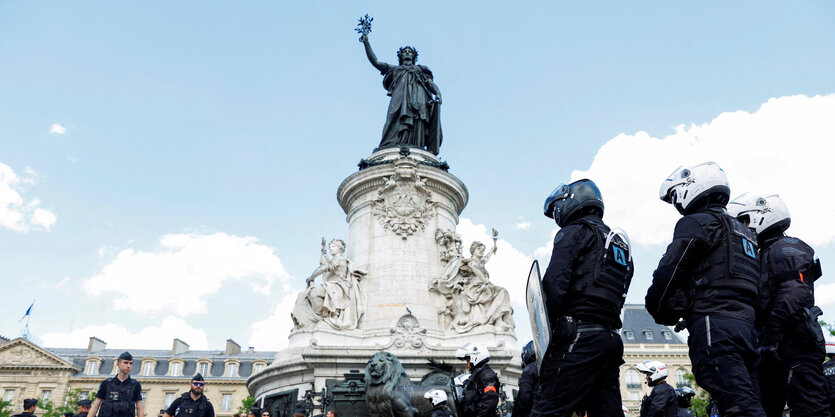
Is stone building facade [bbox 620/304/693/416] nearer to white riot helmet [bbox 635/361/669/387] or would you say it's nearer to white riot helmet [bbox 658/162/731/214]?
white riot helmet [bbox 635/361/669/387]

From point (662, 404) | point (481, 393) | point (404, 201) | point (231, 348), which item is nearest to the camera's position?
point (481, 393)

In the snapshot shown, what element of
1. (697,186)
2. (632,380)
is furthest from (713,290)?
(632,380)

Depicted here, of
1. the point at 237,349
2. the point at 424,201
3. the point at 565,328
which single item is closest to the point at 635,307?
the point at 237,349

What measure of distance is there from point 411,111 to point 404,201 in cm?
386

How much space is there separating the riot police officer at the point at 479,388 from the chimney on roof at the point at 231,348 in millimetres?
54693

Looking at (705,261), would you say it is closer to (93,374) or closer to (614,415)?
(614,415)

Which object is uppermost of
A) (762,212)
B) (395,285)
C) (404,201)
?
(404,201)

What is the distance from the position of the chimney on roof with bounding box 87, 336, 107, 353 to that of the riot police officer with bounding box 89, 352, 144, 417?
59789 mm

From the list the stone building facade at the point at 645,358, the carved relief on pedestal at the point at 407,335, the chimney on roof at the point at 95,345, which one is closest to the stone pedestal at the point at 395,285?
the carved relief on pedestal at the point at 407,335


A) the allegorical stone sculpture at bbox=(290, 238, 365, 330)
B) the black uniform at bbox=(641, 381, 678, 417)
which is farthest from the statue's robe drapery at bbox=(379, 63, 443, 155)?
the black uniform at bbox=(641, 381, 678, 417)

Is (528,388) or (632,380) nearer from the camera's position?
(528,388)

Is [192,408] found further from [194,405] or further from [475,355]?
[475,355]

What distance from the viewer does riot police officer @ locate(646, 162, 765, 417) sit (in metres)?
4.38

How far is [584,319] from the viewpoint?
4582 mm
